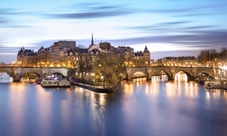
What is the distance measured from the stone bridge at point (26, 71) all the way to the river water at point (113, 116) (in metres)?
22.8

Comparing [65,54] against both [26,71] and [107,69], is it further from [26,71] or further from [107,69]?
[107,69]

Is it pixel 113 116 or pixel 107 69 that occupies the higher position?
pixel 107 69

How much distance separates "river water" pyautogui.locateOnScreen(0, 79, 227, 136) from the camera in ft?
61.8

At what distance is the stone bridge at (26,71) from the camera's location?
53875mm

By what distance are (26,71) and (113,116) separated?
34588 mm

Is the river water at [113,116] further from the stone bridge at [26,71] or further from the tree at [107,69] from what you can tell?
the stone bridge at [26,71]

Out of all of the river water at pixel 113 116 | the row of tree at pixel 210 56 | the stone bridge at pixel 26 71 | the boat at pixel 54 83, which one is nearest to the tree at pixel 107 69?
→ the river water at pixel 113 116

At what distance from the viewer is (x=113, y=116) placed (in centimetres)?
2258

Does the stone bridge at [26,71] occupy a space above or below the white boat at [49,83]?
above

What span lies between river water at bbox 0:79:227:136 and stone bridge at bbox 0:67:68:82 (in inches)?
898

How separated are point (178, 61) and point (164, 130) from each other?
356 feet

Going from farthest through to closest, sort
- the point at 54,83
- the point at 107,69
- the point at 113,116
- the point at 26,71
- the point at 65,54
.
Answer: the point at 65,54 → the point at 26,71 → the point at 54,83 → the point at 107,69 → the point at 113,116

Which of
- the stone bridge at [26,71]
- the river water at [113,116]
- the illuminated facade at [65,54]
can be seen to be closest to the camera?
the river water at [113,116]

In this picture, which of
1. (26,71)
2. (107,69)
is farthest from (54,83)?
(107,69)
